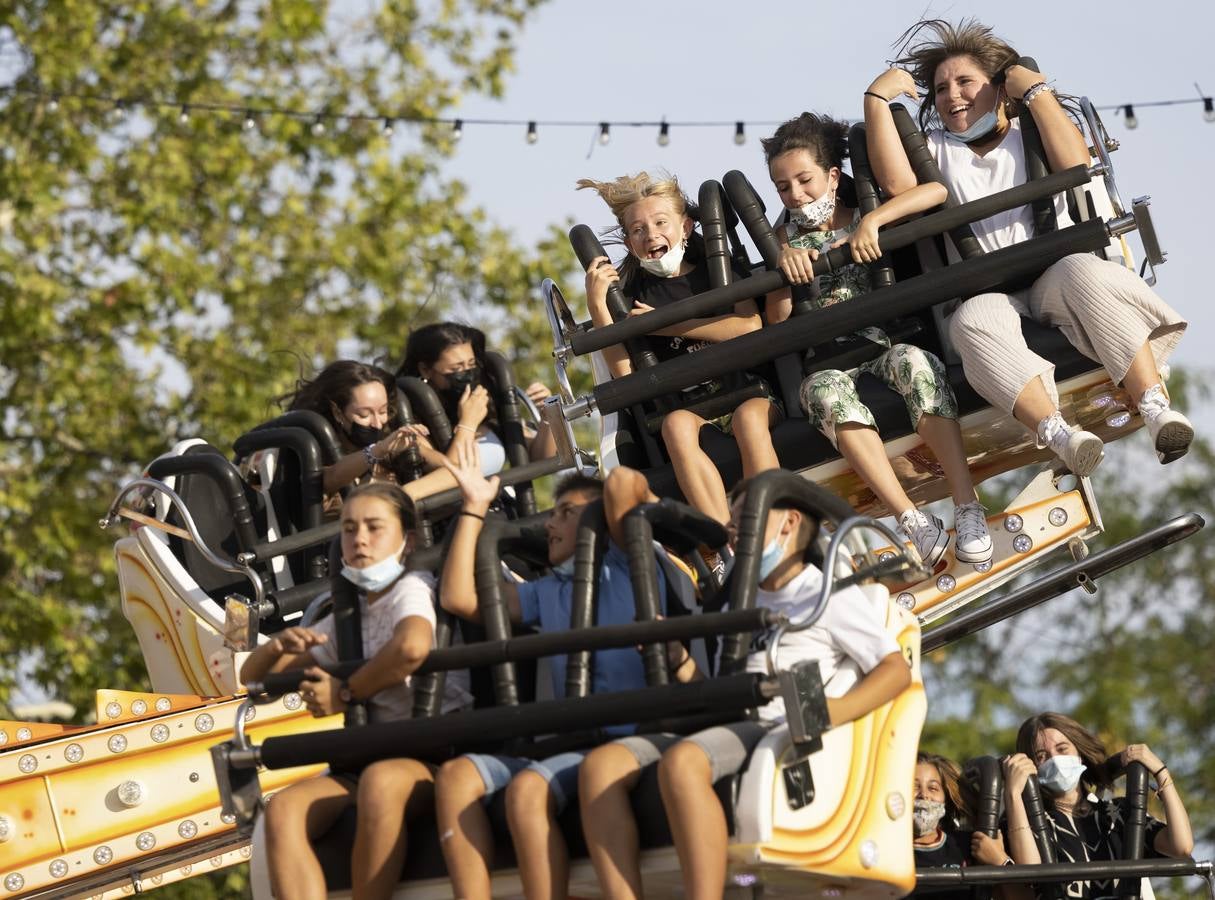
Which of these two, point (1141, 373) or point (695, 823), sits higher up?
point (1141, 373)

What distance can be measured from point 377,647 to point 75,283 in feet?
29.5

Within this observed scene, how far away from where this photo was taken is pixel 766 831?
3881 millimetres

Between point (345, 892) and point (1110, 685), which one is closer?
point (345, 892)

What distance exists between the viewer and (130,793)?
5.61 metres

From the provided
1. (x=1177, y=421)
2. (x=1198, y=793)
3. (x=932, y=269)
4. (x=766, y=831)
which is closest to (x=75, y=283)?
(x=932, y=269)

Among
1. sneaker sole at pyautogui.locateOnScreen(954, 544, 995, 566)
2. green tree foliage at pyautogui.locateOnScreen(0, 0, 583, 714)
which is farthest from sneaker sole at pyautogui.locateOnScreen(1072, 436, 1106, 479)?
green tree foliage at pyautogui.locateOnScreen(0, 0, 583, 714)

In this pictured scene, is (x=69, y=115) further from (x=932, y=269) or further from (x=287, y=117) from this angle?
(x=932, y=269)

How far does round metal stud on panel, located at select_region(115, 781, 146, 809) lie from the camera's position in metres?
5.61

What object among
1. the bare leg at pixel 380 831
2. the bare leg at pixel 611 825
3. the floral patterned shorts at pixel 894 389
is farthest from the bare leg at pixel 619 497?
the floral patterned shorts at pixel 894 389

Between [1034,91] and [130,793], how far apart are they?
339 cm

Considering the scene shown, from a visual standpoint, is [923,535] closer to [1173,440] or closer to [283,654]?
[1173,440]

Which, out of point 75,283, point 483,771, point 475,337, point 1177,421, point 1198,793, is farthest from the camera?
point 1198,793

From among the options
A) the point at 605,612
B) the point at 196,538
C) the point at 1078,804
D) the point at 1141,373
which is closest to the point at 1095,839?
the point at 1078,804

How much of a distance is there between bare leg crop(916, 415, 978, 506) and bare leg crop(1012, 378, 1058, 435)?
25 centimetres
